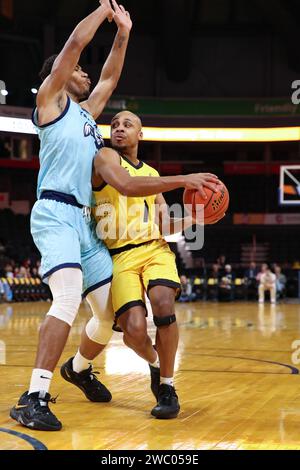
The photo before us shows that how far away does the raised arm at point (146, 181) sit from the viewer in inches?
173

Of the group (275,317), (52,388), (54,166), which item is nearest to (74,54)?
(54,166)

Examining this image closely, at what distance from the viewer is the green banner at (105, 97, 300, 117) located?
1117 inches

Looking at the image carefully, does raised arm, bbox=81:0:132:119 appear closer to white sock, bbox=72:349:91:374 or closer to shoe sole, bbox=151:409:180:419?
white sock, bbox=72:349:91:374

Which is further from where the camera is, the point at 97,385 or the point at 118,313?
the point at 97,385

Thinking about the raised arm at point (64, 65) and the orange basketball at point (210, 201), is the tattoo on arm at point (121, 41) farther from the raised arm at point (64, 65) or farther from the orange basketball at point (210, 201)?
the orange basketball at point (210, 201)

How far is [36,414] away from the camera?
4.08 metres

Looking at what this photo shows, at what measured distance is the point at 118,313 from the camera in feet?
15.4

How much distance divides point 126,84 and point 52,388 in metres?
25.8

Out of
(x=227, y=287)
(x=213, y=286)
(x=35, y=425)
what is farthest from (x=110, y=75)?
(x=213, y=286)

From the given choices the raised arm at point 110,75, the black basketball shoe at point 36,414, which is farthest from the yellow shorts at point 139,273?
the raised arm at point 110,75

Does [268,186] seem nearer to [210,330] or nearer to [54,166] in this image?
[210,330]

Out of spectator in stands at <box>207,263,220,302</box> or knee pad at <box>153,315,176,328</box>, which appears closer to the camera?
knee pad at <box>153,315,176,328</box>

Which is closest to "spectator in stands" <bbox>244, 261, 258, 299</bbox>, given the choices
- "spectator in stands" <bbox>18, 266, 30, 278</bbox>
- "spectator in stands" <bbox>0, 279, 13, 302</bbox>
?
"spectator in stands" <bbox>18, 266, 30, 278</bbox>

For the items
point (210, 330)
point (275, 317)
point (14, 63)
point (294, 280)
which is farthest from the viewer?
point (14, 63)
